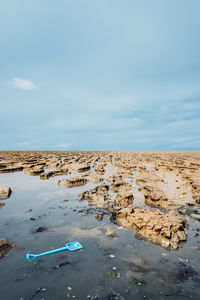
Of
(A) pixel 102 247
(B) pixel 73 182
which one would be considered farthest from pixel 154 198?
(B) pixel 73 182

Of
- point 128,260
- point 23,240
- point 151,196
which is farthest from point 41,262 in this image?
point 151,196

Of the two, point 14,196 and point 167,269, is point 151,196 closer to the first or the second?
point 167,269

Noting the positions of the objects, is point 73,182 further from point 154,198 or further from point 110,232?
point 110,232

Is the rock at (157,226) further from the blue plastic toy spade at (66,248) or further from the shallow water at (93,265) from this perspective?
the blue plastic toy spade at (66,248)

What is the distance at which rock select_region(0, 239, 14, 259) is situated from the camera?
121 inches

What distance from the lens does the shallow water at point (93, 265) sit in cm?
229

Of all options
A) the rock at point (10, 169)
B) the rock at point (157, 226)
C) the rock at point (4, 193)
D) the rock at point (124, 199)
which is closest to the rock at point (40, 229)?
the rock at point (157, 226)

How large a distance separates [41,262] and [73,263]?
0.52 metres

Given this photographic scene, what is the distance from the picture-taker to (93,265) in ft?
9.15

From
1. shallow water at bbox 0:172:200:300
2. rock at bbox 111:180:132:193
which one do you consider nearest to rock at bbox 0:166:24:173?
rock at bbox 111:180:132:193

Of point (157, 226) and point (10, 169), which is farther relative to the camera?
point (10, 169)

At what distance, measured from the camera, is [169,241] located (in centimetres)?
348

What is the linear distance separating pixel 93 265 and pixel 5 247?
1.69 metres

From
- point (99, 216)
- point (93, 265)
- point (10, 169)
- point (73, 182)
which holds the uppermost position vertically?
point (10, 169)
